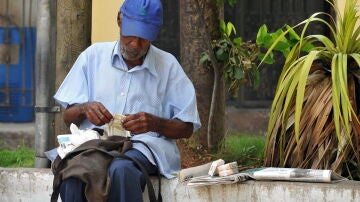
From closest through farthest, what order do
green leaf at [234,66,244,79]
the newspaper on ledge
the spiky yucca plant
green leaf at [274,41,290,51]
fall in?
1. the newspaper on ledge
2. the spiky yucca plant
3. green leaf at [274,41,290,51]
4. green leaf at [234,66,244,79]

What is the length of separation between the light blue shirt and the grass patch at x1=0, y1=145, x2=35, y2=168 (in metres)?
2.82

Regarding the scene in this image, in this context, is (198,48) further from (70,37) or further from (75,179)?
(75,179)

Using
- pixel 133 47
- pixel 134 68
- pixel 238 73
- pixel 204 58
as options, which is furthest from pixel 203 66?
pixel 133 47

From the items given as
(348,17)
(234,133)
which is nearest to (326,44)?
(348,17)

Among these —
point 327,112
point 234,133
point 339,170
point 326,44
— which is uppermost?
point 326,44

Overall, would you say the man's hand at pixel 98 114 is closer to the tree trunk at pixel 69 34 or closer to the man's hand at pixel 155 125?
the man's hand at pixel 155 125

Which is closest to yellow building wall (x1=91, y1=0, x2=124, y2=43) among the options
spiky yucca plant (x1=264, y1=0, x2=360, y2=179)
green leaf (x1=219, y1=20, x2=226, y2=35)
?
green leaf (x1=219, y1=20, x2=226, y2=35)

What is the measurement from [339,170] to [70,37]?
5.62 ft

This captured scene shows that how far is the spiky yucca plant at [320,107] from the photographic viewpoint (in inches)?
201

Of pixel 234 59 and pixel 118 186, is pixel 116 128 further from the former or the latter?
pixel 234 59

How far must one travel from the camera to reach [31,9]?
9.60 m

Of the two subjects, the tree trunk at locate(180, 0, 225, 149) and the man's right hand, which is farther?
the tree trunk at locate(180, 0, 225, 149)

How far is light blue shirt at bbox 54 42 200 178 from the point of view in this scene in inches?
193

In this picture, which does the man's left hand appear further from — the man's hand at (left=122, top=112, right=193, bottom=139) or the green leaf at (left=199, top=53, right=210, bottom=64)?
the green leaf at (left=199, top=53, right=210, bottom=64)
